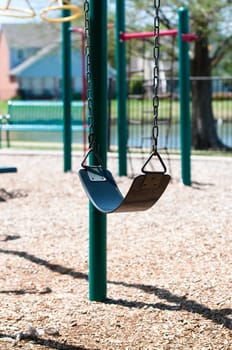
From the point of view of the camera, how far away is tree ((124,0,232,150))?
1569 centimetres

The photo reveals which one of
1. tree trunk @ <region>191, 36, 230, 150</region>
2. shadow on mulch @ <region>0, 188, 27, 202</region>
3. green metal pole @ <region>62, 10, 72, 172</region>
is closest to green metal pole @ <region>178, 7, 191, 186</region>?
green metal pole @ <region>62, 10, 72, 172</region>

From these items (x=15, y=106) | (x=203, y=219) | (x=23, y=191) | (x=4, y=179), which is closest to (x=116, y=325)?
(x=203, y=219)

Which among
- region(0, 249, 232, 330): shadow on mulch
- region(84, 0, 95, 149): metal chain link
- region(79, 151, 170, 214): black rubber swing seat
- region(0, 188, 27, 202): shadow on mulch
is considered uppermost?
region(84, 0, 95, 149): metal chain link

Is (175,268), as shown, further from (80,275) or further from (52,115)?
(52,115)

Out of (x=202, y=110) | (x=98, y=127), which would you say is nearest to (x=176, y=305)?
(x=98, y=127)

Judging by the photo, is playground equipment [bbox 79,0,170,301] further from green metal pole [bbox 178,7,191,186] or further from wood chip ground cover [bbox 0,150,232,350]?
green metal pole [bbox 178,7,191,186]

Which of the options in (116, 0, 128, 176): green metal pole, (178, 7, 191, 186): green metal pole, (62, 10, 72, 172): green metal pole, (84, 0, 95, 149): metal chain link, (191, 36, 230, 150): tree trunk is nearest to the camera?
(84, 0, 95, 149): metal chain link

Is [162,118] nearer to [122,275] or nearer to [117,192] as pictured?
[122,275]

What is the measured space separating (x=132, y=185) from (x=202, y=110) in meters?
14.0

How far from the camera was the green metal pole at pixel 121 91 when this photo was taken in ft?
33.2

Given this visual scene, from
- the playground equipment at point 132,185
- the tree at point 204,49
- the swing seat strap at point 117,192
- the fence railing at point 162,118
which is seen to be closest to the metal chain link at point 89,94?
the playground equipment at point 132,185

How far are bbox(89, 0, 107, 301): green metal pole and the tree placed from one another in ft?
36.1

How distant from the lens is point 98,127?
15.6 ft

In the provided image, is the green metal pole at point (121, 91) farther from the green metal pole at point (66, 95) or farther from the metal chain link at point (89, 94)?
Result: the metal chain link at point (89, 94)
